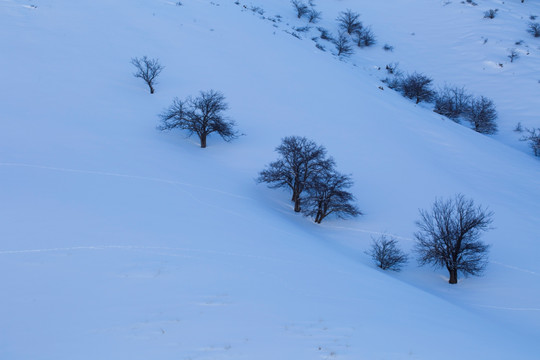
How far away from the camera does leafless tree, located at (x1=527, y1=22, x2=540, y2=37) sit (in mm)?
38344

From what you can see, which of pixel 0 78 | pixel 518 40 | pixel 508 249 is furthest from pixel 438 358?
pixel 518 40

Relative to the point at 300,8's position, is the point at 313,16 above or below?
below

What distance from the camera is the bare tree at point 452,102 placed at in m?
30.3

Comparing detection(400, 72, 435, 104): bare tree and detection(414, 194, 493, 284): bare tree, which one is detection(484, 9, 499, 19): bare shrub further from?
detection(414, 194, 493, 284): bare tree

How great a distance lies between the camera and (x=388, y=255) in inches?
536

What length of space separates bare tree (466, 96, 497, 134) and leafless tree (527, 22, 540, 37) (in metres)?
15.5

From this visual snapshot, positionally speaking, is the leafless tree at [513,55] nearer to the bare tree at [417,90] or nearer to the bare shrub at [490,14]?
the bare shrub at [490,14]

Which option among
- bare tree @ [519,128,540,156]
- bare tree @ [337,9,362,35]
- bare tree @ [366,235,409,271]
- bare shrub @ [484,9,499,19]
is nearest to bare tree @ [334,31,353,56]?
bare tree @ [337,9,362,35]

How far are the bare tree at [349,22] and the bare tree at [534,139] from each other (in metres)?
22.6

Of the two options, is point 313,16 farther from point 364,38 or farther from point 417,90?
point 417,90

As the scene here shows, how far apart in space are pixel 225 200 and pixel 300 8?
3624cm

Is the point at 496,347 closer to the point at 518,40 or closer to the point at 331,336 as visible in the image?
the point at 331,336

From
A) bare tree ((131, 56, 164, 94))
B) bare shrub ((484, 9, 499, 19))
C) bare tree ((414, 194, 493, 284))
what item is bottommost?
bare tree ((414, 194, 493, 284))

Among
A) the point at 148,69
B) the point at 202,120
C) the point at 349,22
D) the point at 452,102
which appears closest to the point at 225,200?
the point at 202,120
